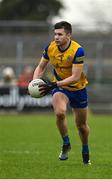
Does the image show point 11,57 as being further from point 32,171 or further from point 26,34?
point 32,171

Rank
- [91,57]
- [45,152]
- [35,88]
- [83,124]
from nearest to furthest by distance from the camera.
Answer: [35,88], [83,124], [45,152], [91,57]

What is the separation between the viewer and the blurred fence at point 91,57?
30.9 metres

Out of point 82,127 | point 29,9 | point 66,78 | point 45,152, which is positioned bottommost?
point 29,9

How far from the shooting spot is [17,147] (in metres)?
15.0

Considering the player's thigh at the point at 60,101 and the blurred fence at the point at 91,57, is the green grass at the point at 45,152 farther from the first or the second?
the blurred fence at the point at 91,57

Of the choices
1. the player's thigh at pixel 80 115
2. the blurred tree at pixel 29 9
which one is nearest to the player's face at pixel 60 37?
the player's thigh at pixel 80 115

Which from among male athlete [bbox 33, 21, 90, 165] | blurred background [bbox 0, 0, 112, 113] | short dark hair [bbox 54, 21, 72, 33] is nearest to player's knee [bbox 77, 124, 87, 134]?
male athlete [bbox 33, 21, 90, 165]

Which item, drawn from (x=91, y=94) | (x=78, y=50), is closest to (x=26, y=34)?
(x=91, y=94)

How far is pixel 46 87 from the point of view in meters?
10.9

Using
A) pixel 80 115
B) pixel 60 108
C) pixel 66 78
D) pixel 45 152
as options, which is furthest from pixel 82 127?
pixel 45 152

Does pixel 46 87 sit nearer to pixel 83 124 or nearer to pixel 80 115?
pixel 80 115

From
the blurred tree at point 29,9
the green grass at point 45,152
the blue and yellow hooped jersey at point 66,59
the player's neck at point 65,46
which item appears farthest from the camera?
the blurred tree at point 29,9

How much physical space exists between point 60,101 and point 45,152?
9.26 feet

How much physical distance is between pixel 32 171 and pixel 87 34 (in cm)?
2321
